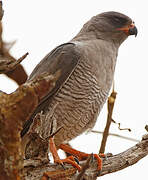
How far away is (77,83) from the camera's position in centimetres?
463

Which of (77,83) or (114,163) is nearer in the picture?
(114,163)

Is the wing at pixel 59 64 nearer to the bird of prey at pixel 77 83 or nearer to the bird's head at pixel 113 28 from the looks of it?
the bird of prey at pixel 77 83

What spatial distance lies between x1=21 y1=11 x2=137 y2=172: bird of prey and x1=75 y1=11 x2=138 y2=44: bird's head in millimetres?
98

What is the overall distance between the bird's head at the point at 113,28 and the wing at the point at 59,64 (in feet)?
2.41

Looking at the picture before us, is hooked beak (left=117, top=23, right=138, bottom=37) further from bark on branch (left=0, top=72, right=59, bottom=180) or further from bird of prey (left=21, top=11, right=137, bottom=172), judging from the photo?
bark on branch (left=0, top=72, right=59, bottom=180)

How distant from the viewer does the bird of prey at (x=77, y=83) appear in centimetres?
460

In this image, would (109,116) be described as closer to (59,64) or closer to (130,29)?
(59,64)

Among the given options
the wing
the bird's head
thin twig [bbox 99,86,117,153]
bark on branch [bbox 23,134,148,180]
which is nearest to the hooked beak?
the bird's head

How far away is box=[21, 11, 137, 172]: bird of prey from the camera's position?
460 centimetres

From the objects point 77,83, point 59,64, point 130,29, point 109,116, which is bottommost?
point 109,116

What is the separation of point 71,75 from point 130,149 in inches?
Result: 48.0

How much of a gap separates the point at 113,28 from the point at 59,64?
49.7 inches

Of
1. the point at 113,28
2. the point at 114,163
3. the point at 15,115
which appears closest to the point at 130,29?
the point at 113,28

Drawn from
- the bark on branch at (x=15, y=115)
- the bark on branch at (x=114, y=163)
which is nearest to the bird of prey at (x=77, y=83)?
the bark on branch at (x=114, y=163)
